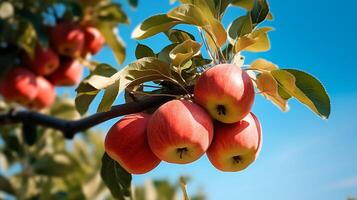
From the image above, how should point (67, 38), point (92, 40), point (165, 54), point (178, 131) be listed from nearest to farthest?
point (178, 131), point (165, 54), point (67, 38), point (92, 40)

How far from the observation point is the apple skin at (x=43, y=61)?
264 cm

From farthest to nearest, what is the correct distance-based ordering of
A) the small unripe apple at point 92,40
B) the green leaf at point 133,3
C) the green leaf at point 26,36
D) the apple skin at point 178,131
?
the small unripe apple at point 92,40 → the green leaf at point 26,36 → the green leaf at point 133,3 → the apple skin at point 178,131

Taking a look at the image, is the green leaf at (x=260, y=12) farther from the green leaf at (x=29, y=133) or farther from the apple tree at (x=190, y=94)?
the green leaf at (x=29, y=133)

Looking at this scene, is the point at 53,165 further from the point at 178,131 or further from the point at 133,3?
the point at 178,131

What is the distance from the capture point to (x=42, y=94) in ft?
8.60

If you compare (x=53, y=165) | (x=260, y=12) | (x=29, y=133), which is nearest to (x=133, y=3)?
(x=29, y=133)

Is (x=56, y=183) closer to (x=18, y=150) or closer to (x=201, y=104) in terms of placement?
(x=18, y=150)

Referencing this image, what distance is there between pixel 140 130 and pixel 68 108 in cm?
212

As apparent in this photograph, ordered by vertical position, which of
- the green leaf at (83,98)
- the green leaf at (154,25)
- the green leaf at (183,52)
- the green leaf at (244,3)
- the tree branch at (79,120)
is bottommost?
the tree branch at (79,120)

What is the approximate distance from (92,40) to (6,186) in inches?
37.6

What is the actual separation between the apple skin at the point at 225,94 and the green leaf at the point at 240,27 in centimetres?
15

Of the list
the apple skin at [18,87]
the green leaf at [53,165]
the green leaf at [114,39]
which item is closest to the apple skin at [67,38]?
the green leaf at [114,39]

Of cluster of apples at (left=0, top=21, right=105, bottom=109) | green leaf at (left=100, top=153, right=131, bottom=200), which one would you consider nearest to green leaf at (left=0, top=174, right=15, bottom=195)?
cluster of apples at (left=0, top=21, right=105, bottom=109)

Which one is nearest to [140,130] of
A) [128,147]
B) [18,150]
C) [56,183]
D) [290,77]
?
[128,147]
